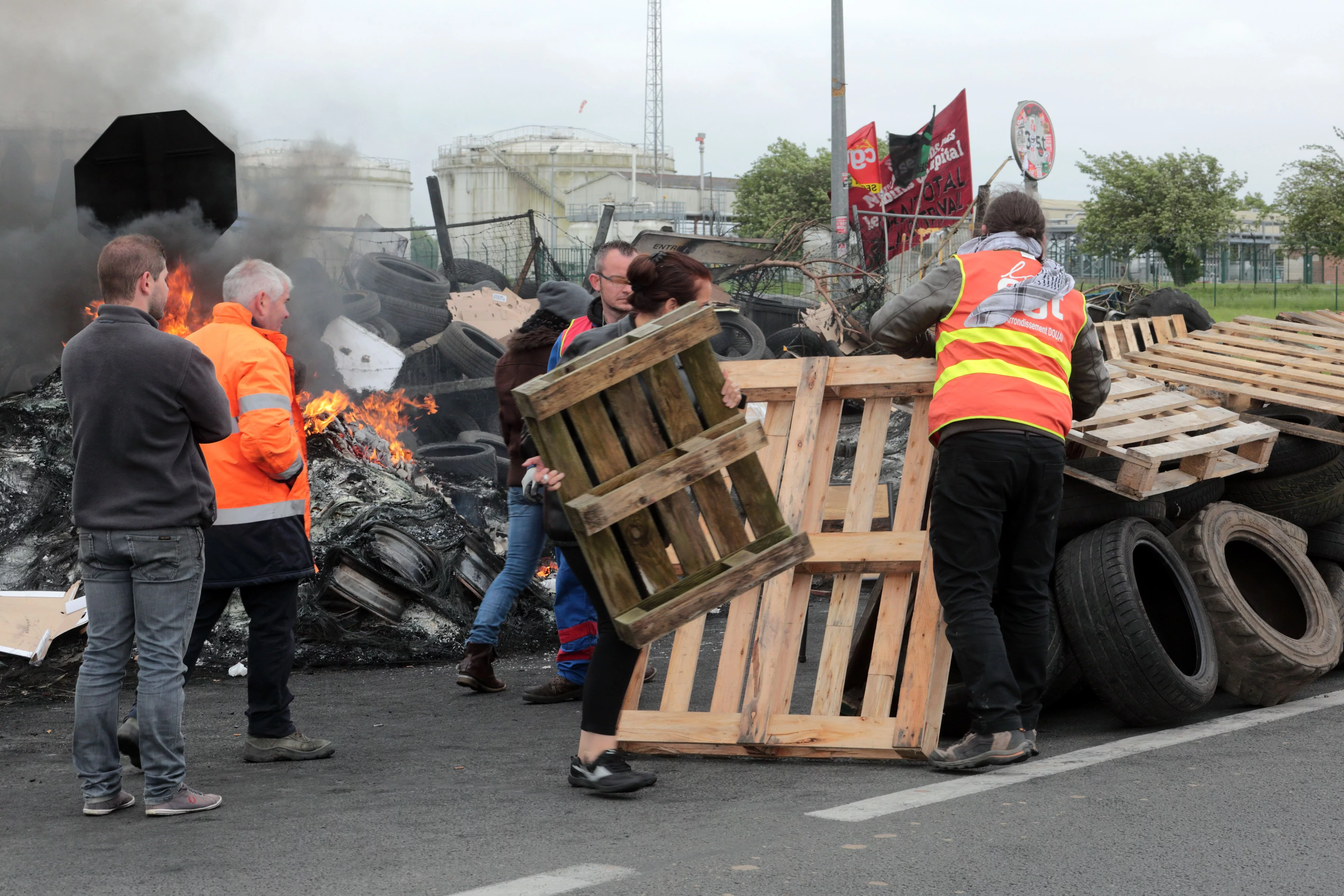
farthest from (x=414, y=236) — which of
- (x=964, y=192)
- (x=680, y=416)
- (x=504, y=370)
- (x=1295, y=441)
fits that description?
(x=680, y=416)

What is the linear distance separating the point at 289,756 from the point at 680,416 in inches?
85.1

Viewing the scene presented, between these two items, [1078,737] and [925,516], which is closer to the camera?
[1078,737]

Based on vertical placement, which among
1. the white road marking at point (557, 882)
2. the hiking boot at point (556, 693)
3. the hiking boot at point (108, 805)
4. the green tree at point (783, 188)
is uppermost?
the green tree at point (783, 188)

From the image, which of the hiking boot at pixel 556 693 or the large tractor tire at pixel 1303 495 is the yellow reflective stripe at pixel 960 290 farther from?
the large tractor tire at pixel 1303 495

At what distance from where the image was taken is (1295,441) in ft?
21.4

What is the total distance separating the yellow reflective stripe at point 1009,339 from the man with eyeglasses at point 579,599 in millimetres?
1709

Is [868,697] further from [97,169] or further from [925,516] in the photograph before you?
[97,169]

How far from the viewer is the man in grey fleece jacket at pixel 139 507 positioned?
12.9ft

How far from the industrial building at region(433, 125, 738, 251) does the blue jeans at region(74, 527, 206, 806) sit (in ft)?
201

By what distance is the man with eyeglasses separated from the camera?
5.72 meters

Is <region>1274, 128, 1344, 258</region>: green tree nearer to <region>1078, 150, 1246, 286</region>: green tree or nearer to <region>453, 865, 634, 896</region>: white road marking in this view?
<region>1078, 150, 1246, 286</region>: green tree

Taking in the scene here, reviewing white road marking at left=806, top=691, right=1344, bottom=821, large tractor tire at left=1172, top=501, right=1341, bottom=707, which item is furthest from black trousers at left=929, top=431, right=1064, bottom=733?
large tractor tire at left=1172, top=501, right=1341, bottom=707

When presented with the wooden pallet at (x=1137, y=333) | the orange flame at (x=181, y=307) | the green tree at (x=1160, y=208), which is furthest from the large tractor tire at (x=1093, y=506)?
the green tree at (x=1160, y=208)

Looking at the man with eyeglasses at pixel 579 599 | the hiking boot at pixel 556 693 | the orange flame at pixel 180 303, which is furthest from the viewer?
Answer: the orange flame at pixel 180 303
